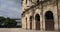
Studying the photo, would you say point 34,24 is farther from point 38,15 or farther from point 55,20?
point 55,20

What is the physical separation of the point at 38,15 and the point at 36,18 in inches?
27.5

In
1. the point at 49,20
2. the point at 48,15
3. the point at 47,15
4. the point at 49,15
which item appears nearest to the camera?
the point at 49,20

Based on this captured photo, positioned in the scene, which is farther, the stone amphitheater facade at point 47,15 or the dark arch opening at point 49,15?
the dark arch opening at point 49,15

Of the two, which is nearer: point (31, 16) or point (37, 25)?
point (37, 25)

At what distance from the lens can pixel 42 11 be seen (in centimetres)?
2311

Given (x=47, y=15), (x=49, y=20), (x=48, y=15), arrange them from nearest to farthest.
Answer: (x=49, y=20)
(x=48, y=15)
(x=47, y=15)

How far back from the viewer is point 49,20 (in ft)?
72.1

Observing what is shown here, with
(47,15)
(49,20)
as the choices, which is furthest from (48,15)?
(49,20)

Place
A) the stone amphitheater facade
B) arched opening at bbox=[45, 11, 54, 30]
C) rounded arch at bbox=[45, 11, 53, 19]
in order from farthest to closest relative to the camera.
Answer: rounded arch at bbox=[45, 11, 53, 19], arched opening at bbox=[45, 11, 54, 30], the stone amphitheater facade

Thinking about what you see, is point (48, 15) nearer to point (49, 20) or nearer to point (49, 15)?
point (49, 15)

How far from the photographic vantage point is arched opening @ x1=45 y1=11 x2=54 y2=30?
71.4 ft

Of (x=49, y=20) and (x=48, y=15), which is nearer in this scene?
(x=49, y=20)

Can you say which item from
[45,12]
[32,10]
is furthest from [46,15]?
[32,10]

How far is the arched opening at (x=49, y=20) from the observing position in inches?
857
